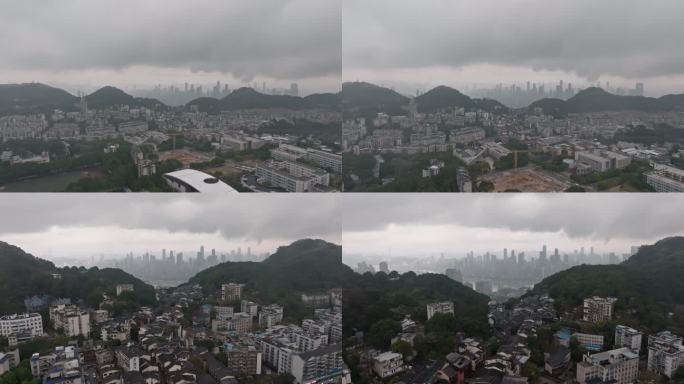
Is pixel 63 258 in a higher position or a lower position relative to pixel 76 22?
lower

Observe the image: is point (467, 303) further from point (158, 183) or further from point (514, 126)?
point (158, 183)

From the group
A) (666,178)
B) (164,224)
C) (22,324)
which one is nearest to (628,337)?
(666,178)

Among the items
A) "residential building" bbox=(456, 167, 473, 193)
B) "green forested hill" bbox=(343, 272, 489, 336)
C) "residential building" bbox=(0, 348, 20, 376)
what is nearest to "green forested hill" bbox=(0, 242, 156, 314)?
"residential building" bbox=(0, 348, 20, 376)

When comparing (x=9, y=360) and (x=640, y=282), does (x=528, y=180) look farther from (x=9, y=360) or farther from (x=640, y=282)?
(x=9, y=360)

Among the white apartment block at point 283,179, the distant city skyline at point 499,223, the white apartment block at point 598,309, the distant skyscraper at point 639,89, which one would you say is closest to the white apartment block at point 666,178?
the distant city skyline at point 499,223

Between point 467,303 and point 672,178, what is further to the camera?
point 467,303

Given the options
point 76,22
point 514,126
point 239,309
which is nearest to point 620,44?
point 514,126

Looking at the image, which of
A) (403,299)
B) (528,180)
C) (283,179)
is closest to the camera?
(528,180)
